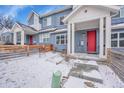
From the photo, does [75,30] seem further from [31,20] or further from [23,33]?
[31,20]

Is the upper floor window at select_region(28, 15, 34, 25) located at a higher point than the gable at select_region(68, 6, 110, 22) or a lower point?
higher

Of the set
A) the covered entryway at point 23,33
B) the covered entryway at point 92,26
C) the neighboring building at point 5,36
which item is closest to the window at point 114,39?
the covered entryway at point 92,26

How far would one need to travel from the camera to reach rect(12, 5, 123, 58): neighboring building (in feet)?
18.2

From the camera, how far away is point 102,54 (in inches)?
216

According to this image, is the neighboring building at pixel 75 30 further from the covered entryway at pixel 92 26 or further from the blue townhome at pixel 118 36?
the blue townhome at pixel 118 36

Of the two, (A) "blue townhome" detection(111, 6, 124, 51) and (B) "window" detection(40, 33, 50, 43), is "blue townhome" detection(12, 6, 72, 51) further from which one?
(A) "blue townhome" detection(111, 6, 124, 51)

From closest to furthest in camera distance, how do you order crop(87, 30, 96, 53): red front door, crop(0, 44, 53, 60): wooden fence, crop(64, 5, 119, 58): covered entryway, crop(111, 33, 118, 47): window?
crop(64, 5, 119, 58): covered entryway < crop(0, 44, 53, 60): wooden fence < crop(111, 33, 118, 47): window < crop(87, 30, 96, 53): red front door

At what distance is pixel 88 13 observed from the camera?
6156mm

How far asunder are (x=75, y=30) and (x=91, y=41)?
5.19ft

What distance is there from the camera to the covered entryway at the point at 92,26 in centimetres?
545

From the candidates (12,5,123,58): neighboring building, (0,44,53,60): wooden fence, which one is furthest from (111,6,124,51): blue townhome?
(0,44,53,60): wooden fence
